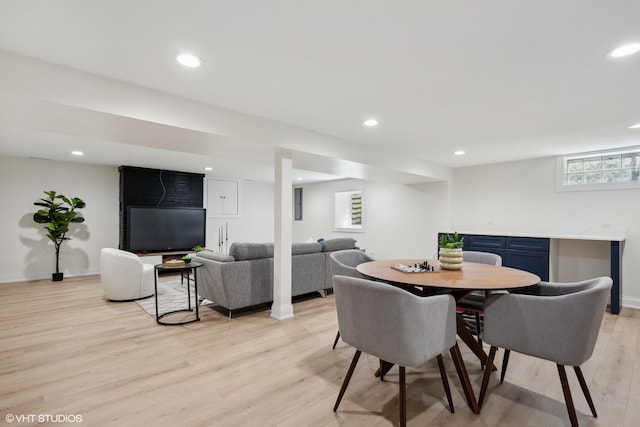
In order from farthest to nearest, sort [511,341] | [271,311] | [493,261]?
[271,311], [493,261], [511,341]

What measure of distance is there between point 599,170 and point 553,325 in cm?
423

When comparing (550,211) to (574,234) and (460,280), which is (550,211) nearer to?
(574,234)

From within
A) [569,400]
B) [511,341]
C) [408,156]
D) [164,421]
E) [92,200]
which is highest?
[408,156]

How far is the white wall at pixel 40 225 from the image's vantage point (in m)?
5.76

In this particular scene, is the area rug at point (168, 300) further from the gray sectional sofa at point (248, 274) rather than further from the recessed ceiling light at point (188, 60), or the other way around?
the recessed ceiling light at point (188, 60)

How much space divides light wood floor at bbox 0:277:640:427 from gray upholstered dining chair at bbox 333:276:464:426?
0.26m

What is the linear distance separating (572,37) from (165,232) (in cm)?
716

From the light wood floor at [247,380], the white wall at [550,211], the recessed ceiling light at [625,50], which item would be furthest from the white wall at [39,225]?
the recessed ceiling light at [625,50]

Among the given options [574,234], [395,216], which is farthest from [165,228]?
[574,234]

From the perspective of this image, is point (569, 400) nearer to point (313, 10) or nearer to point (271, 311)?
point (313, 10)

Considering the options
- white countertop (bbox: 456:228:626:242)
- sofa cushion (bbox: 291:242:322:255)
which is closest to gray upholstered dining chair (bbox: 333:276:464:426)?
sofa cushion (bbox: 291:242:322:255)

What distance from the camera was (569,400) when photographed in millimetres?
1773

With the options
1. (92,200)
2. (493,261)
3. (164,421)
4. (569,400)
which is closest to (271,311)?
(164,421)

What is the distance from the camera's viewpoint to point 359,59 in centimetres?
211
